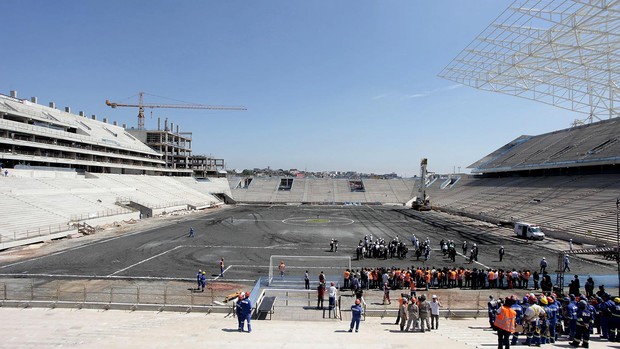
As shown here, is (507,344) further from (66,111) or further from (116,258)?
(66,111)

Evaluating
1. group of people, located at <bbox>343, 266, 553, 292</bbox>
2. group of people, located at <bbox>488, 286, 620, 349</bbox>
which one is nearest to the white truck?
group of people, located at <bbox>343, 266, 553, 292</bbox>

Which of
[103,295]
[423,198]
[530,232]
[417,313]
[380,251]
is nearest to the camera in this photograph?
[417,313]

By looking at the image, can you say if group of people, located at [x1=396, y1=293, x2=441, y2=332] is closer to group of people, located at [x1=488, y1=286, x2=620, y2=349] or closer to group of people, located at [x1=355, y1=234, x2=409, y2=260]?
group of people, located at [x1=488, y1=286, x2=620, y2=349]

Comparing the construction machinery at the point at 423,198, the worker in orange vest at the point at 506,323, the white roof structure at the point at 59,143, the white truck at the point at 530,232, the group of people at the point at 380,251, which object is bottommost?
the group of people at the point at 380,251

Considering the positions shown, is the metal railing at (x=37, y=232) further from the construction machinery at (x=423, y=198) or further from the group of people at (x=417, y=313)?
the construction machinery at (x=423, y=198)

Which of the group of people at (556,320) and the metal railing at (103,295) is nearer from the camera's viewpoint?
the group of people at (556,320)

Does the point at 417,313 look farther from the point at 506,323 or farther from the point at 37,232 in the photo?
the point at 37,232

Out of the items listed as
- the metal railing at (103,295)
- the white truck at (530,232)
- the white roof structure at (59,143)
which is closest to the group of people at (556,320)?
the metal railing at (103,295)

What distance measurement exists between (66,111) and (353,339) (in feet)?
264

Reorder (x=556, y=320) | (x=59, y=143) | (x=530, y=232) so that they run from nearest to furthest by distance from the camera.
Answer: (x=556, y=320) < (x=530, y=232) < (x=59, y=143)

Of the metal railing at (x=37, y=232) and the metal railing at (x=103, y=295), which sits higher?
the metal railing at (x=37, y=232)

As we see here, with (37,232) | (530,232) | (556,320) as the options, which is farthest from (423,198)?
(556,320)

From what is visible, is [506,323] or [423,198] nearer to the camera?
[506,323]

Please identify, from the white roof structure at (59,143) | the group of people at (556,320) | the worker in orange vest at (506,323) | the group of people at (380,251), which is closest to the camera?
the worker in orange vest at (506,323)
